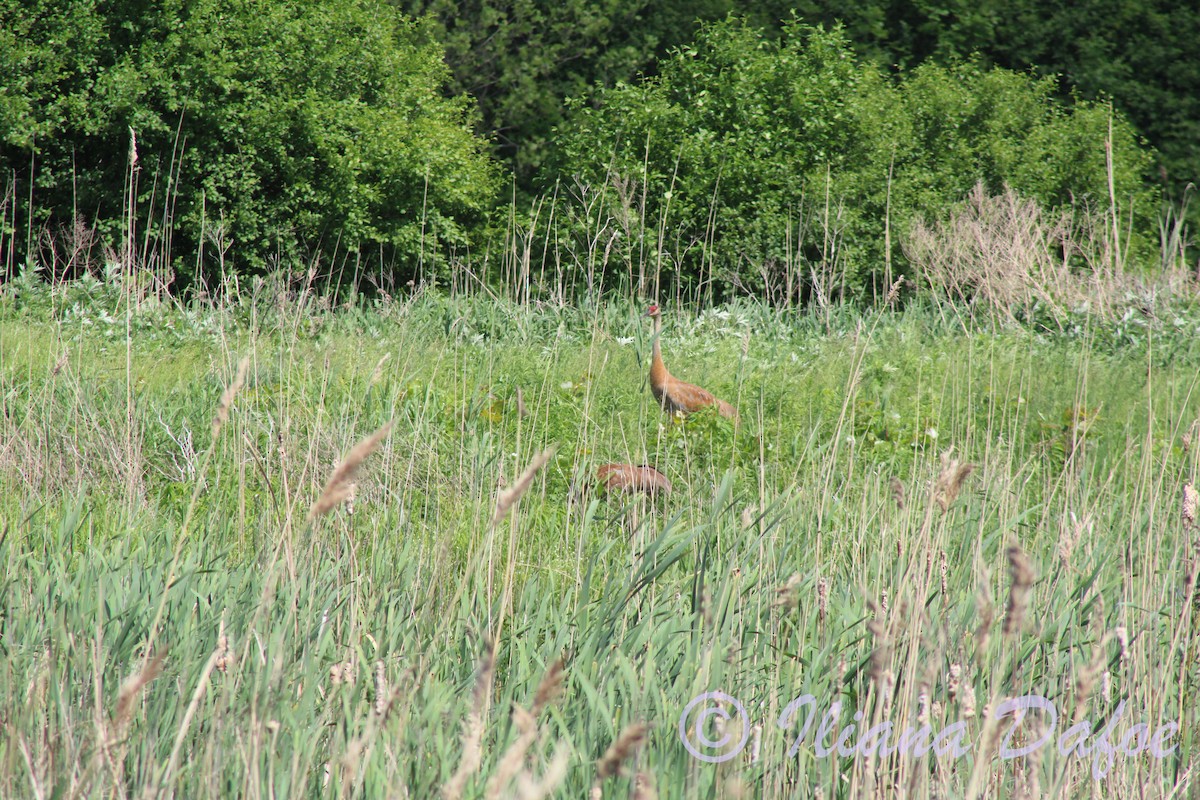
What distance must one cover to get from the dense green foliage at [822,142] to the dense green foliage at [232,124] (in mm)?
2222

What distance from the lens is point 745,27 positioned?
1269 centimetres

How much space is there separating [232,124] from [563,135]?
12.7ft

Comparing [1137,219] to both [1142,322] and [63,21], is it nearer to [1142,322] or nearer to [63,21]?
[1142,322]

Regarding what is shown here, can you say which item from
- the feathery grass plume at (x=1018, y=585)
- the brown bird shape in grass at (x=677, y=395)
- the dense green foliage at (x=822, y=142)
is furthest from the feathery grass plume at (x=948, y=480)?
the dense green foliage at (x=822, y=142)

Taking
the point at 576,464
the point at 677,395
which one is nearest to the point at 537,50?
the point at 677,395

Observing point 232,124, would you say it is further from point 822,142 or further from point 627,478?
point 627,478

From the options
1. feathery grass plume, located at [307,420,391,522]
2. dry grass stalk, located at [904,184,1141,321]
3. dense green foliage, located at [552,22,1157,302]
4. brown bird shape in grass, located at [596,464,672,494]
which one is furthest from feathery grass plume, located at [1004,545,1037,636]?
dense green foliage, located at [552,22,1157,302]

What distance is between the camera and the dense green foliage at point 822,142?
10.9m

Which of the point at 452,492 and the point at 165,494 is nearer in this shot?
the point at 452,492

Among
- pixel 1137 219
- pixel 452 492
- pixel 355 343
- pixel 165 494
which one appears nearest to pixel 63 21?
pixel 355 343

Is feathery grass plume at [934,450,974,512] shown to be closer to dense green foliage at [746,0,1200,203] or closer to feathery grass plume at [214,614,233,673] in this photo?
feathery grass plume at [214,614,233,673]

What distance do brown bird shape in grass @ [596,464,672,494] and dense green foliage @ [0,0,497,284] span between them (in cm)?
726

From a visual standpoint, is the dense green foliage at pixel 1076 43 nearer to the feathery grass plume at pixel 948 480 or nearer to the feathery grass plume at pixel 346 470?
the feathery grass plume at pixel 948 480

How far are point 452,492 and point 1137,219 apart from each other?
1249 cm
